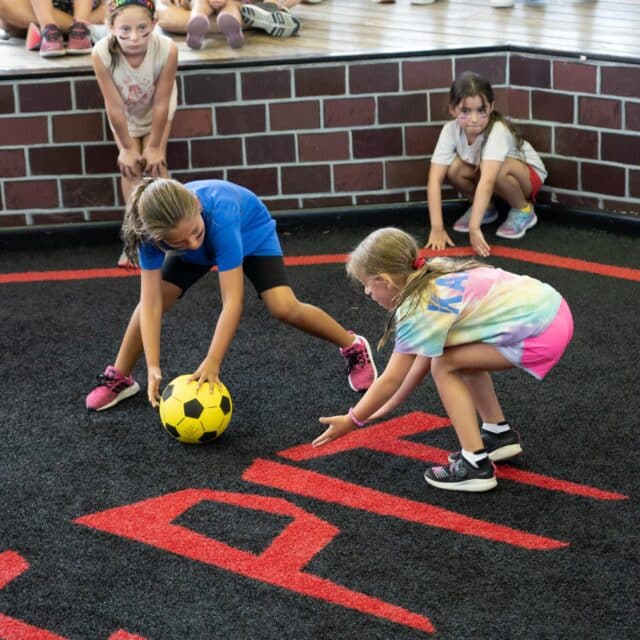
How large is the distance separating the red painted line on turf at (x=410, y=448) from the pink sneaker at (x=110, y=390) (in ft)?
2.41

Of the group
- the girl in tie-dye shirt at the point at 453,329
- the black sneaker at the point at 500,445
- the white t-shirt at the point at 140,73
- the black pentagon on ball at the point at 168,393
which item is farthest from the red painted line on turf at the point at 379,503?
the white t-shirt at the point at 140,73

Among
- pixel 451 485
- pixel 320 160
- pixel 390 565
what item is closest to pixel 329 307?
pixel 320 160

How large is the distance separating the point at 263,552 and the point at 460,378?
2.63 feet

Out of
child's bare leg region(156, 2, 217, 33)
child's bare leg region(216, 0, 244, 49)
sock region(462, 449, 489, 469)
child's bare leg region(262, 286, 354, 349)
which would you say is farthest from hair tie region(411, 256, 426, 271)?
child's bare leg region(156, 2, 217, 33)

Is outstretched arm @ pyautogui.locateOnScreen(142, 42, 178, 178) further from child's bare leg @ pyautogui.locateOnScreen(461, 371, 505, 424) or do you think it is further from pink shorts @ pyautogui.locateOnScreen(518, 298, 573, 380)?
pink shorts @ pyautogui.locateOnScreen(518, 298, 573, 380)

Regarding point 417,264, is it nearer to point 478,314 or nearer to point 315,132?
point 478,314

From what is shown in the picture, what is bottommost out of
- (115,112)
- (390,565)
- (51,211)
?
(390,565)

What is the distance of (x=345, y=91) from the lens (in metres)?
5.51

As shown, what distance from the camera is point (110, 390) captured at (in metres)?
3.98

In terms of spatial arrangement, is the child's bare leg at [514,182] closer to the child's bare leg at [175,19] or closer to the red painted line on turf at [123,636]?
the child's bare leg at [175,19]

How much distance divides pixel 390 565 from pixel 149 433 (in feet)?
3.76

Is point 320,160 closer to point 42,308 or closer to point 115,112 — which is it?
point 115,112

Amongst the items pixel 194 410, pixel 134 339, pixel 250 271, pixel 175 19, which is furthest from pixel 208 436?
pixel 175 19

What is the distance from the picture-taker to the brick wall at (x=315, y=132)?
5.40m
